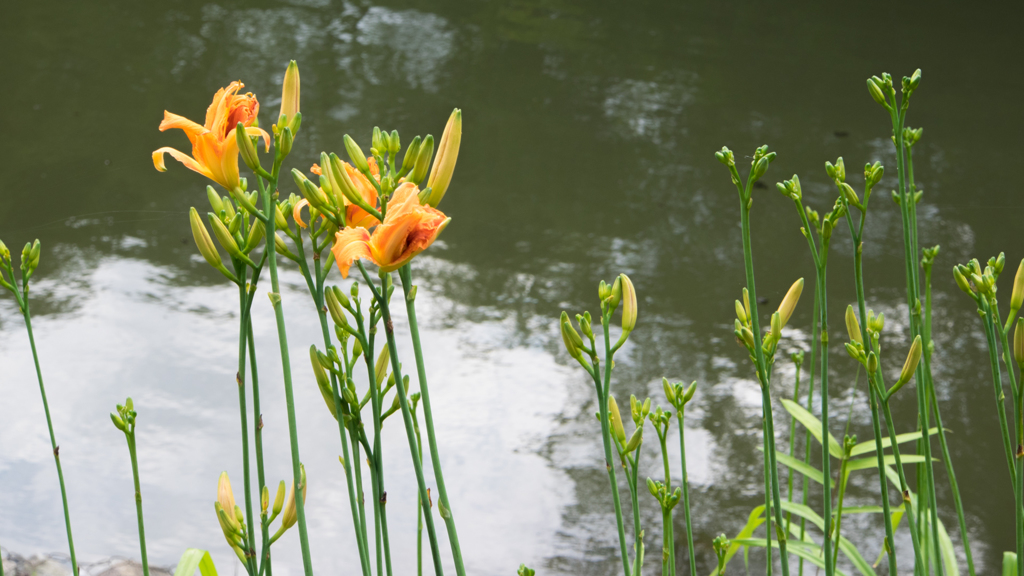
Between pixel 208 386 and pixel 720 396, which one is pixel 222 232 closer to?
pixel 208 386

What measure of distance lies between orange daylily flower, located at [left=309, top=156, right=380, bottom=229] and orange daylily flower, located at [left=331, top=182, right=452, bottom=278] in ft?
0.13

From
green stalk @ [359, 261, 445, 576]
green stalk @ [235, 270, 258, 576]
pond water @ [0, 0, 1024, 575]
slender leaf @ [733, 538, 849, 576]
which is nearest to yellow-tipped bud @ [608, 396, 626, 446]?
green stalk @ [359, 261, 445, 576]

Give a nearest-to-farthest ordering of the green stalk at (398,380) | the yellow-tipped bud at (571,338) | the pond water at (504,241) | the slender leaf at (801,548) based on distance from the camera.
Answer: the green stalk at (398,380)
the yellow-tipped bud at (571,338)
the slender leaf at (801,548)
the pond water at (504,241)

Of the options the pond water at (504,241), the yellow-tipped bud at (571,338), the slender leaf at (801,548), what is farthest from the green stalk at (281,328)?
the pond water at (504,241)

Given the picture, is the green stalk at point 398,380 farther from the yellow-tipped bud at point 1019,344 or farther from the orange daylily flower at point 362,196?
the yellow-tipped bud at point 1019,344

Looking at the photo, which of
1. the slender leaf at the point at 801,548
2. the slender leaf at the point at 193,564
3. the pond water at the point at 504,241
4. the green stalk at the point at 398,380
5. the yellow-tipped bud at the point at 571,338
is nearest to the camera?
the green stalk at the point at 398,380

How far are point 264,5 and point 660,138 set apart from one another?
2.01 metres

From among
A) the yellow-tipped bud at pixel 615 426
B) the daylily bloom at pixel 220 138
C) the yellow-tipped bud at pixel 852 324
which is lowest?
the yellow-tipped bud at pixel 615 426

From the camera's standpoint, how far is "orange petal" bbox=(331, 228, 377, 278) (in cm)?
47

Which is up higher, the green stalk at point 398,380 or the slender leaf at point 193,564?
the green stalk at point 398,380

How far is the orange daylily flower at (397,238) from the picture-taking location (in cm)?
47

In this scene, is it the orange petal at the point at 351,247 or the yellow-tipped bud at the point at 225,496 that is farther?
the yellow-tipped bud at the point at 225,496

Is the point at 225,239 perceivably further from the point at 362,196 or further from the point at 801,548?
the point at 801,548

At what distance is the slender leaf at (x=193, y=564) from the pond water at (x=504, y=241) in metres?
0.78
